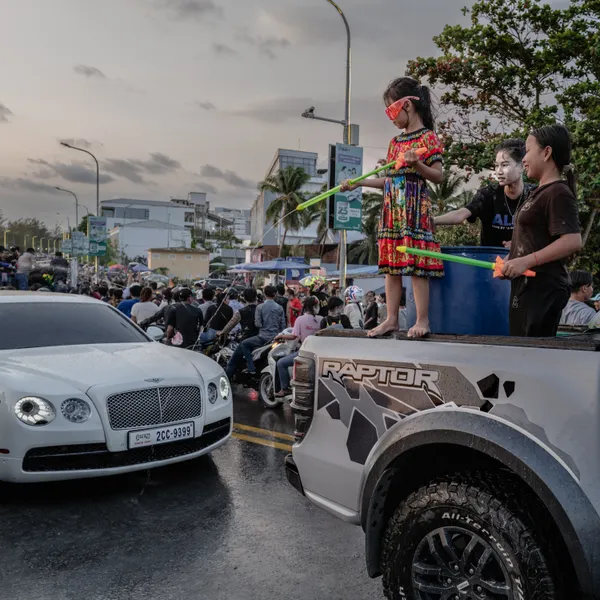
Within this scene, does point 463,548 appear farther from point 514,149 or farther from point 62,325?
point 62,325

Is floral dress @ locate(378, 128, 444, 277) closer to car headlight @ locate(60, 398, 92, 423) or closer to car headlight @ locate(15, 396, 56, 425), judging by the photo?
car headlight @ locate(60, 398, 92, 423)

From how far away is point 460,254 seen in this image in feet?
9.95

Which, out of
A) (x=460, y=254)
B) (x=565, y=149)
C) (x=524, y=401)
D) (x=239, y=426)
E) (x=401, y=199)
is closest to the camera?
(x=524, y=401)

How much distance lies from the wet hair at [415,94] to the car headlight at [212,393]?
2792mm

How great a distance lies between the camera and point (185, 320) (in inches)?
381

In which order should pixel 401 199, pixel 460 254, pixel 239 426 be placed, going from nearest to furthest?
1. pixel 460 254
2. pixel 401 199
3. pixel 239 426

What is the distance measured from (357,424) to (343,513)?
0.41 m

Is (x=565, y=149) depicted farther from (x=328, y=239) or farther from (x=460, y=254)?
(x=328, y=239)

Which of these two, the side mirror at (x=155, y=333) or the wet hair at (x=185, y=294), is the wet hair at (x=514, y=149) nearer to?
the side mirror at (x=155, y=333)

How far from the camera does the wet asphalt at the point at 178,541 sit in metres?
3.06

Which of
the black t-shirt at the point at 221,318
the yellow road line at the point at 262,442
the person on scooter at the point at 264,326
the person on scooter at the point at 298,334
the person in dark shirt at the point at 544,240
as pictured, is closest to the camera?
the person in dark shirt at the point at 544,240

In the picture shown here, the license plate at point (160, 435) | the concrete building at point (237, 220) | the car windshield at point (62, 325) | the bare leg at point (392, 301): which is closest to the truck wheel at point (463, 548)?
the bare leg at point (392, 301)

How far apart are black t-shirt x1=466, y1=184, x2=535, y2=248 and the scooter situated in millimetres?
4774

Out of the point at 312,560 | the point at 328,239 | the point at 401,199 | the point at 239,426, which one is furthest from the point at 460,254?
the point at 328,239
